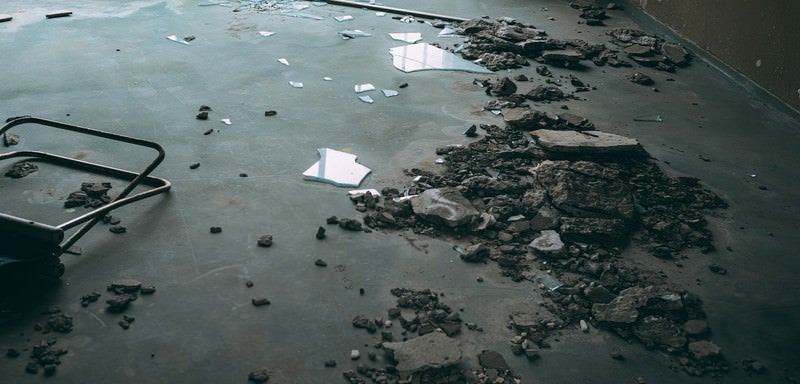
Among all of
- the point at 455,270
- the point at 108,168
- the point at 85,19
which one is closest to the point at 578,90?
the point at 455,270

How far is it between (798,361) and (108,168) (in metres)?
4.05

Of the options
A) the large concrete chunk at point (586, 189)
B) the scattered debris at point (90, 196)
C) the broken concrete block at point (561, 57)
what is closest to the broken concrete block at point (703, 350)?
the large concrete chunk at point (586, 189)

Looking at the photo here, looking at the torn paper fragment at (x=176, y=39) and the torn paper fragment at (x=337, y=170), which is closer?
the torn paper fragment at (x=337, y=170)

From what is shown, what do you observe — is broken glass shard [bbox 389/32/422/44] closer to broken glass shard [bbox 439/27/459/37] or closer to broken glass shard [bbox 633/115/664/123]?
broken glass shard [bbox 439/27/459/37]

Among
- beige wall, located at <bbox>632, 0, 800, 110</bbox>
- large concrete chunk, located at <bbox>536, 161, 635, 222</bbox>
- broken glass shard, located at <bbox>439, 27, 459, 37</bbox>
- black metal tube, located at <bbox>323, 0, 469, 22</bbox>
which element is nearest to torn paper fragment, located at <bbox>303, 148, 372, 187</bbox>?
large concrete chunk, located at <bbox>536, 161, 635, 222</bbox>

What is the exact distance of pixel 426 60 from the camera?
6.79m

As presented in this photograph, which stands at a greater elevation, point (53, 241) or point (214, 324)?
point (53, 241)

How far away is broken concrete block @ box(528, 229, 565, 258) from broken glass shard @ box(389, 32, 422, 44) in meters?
3.91

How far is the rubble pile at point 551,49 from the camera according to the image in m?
6.86

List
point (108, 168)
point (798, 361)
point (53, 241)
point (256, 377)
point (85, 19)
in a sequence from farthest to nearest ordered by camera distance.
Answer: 1. point (85, 19)
2. point (108, 168)
3. point (53, 241)
4. point (798, 361)
5. point (256, 377)

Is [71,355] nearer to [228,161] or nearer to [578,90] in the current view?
[228,161]

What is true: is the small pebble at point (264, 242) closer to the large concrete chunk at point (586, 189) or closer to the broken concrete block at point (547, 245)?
the broken concrete block at point (547, 245)

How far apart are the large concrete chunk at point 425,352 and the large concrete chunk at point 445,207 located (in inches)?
39.6

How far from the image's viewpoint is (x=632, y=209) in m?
4.11
